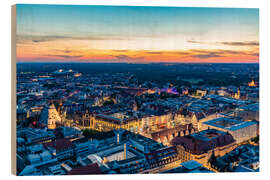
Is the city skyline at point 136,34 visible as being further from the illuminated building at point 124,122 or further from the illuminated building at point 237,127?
the illuminated building at point 124,122

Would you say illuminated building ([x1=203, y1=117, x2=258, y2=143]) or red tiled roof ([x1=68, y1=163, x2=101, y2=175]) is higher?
illuminated building ([x1=203, y1=117, x2=258, y2=143])

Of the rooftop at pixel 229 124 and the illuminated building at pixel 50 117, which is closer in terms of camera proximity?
the rooftop at pixel 229 124

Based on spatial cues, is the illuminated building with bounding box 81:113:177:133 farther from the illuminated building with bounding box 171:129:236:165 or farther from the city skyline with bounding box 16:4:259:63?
the city skyline with bounding box 16:4:259:63

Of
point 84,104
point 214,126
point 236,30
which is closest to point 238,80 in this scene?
point 214,126

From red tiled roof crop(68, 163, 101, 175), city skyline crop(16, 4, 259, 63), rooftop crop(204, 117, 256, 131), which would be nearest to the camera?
red tiled roof crop(68, 163, 101, 175)

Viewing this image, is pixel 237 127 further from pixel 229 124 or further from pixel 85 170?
pixel 85 170

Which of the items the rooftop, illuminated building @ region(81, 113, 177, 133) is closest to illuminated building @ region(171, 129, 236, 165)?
the rooftop

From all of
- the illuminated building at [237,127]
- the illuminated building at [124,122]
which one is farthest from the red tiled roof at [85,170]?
the illuminated building at [237,127]

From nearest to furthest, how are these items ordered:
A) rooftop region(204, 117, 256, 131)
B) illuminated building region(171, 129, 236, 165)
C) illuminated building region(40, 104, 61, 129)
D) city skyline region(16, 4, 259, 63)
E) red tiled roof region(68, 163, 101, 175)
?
red tiled roof region(68, 163, 101, 175), city skyline region(16, 4, 259, 63), illuminated building region(171, 129, 236, 165), rooftop region(204, 117, 256, 131), illuminated building region(40, 104, 61, 129)
